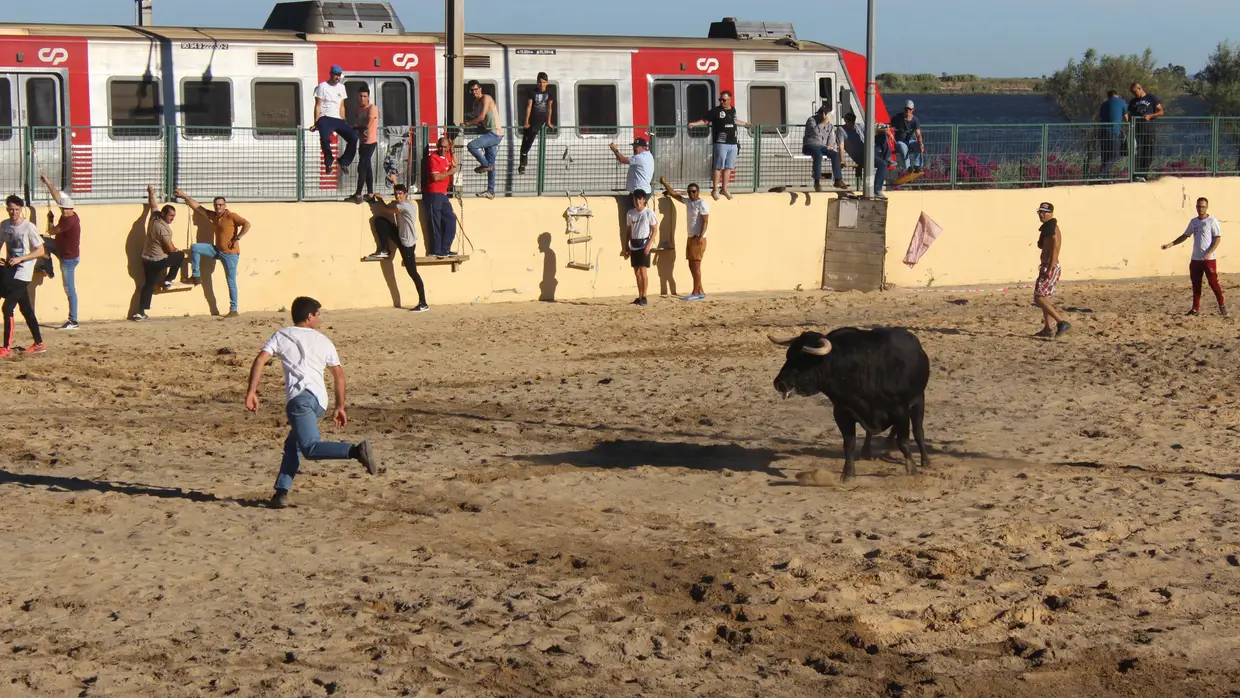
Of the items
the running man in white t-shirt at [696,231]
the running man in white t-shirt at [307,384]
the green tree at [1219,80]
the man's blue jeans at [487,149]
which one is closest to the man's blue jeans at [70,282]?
the man's blue jeans at [487,149]

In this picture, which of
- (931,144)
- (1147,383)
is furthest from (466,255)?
(1147,383)

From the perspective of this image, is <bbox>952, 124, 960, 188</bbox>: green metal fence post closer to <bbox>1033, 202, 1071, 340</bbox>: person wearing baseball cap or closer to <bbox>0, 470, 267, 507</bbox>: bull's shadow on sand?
<bbox>1033, 202, 1071, 340</bbox>: person wearing baseball cap

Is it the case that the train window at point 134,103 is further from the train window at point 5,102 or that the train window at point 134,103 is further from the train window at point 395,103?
the train window at point 395,103

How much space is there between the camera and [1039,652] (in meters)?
7.48

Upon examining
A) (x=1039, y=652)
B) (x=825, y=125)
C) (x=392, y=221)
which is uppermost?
(x=825, y=125)

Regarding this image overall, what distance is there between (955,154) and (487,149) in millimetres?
7675

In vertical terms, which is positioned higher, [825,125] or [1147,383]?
[825,125]

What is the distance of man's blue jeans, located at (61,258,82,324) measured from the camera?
18.6m

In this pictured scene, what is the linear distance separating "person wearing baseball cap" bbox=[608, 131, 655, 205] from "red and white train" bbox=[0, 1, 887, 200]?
0.44 meters

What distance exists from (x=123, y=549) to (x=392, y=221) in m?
12.2

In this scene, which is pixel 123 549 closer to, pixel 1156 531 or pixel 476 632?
pixel 476 632

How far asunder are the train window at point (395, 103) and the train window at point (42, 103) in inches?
182

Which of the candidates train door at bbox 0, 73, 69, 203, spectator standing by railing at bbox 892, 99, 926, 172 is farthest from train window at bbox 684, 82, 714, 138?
train door at bbox 0, 73, 69, 203

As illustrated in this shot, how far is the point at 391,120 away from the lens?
22984 millimetres
